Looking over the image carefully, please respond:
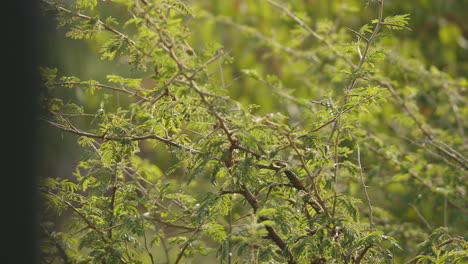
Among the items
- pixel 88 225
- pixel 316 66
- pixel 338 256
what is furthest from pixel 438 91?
pixel 88 225

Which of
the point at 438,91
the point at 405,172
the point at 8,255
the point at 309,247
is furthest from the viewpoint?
the point at 438,91

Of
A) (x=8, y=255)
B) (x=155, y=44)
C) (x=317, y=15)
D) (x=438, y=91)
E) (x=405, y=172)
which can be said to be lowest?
(x=8, y=255)

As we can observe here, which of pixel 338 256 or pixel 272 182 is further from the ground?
pixel 272 182

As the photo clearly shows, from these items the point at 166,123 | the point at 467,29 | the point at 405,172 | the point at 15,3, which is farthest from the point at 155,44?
the point at 467,29

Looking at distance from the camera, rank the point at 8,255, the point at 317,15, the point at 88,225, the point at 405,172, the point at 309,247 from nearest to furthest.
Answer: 1. the point at 8,255
2. the point at 309,247
3. the point at 88,225
4. the point at 405,172
5. the point at 317,15

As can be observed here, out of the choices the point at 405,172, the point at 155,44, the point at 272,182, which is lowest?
the point at 272,182

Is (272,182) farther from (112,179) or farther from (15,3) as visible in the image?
(15,3)

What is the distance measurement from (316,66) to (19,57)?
1.94 metres

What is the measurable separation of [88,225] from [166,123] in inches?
11.5

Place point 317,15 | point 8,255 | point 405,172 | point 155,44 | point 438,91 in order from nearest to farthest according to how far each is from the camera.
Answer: point 8,255, point 155,44, point 405,172, point 438,91, point 317,15

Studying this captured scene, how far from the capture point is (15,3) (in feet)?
2.39

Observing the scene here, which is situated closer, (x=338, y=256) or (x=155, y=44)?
(x=155, y=44)

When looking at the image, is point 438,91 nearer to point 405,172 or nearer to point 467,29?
point 405,172

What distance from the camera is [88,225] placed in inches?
49.1
